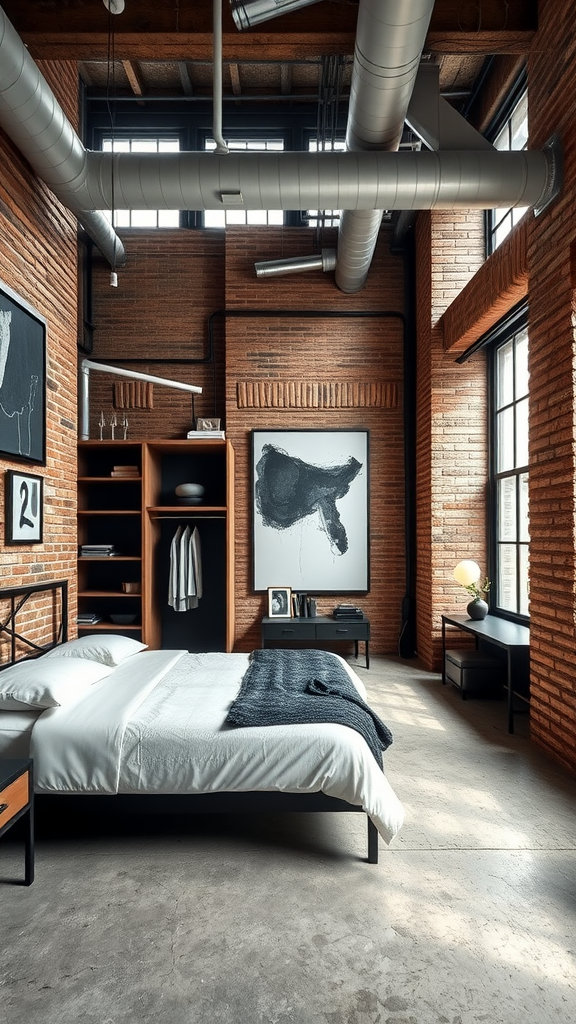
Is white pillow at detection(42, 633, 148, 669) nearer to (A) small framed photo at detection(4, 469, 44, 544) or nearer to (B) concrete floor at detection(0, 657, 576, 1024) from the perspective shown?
(A) small framed photo at detection(4, 469, 44, 544)

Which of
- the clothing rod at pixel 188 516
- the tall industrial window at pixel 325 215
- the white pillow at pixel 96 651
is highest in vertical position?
the tall industrial window at pixel 325 215

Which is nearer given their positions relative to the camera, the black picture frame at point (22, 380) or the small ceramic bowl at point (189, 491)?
the black picture frame at point (22, 380)

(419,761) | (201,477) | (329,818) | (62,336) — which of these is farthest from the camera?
(201,477)

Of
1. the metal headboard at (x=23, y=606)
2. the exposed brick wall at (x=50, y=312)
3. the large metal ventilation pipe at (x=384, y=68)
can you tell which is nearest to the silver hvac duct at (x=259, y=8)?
the large metal ventilation pipe at (x=384, y=68)

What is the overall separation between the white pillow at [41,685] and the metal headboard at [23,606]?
0.60 metres

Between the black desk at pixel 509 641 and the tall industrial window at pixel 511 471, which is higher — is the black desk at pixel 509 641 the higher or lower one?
the lower one

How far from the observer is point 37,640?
163 inches

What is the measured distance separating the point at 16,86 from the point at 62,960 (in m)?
3.82

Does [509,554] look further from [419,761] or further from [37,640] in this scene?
[37,640]

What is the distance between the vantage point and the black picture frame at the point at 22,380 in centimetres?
358

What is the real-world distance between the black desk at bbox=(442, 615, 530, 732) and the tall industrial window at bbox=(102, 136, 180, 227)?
5151 millimetres

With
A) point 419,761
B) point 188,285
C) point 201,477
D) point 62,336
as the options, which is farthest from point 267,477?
point 419,761

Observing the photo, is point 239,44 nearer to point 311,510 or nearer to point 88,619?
point 311,510

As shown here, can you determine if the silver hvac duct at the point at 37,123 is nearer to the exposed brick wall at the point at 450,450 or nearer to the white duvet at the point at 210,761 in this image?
the white duvet at the point at 210,761
